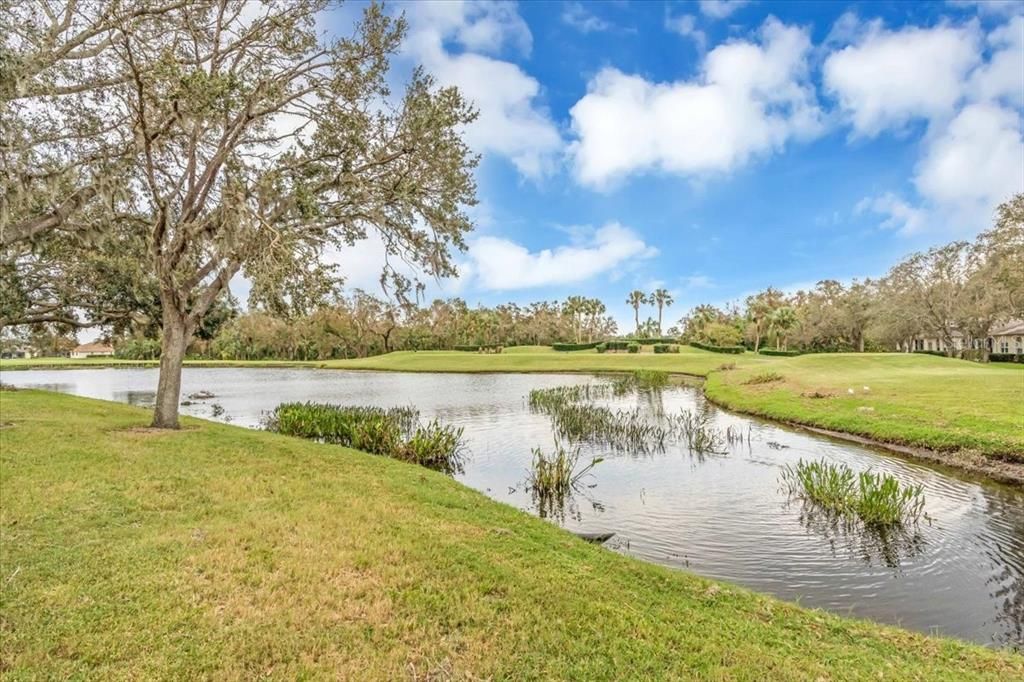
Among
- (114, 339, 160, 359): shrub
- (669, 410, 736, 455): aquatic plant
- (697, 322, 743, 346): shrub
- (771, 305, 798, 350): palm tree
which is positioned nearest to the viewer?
(669, 410, 736, 455): aquatic plant

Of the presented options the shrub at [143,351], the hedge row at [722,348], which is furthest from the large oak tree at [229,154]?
the shrub at [143,351]

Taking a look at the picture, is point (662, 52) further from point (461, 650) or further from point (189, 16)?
point (461, 650)

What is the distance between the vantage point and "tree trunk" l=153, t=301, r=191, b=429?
13.8 meters

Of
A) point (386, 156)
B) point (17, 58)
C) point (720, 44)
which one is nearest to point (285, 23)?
point (386, 156)

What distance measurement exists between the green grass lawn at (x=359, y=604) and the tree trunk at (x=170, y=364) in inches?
201

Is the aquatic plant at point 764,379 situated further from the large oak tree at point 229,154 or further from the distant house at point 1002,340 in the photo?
the distant house at point 1002,340

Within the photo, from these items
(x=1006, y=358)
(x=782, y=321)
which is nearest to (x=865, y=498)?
(x=1006, y=358)

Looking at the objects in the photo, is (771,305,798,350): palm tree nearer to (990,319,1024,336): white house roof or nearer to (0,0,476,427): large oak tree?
(990,319,1024,336): white house roof

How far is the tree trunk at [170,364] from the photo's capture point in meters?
13.8

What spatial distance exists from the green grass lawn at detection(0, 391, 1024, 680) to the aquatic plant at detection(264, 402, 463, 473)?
679cm

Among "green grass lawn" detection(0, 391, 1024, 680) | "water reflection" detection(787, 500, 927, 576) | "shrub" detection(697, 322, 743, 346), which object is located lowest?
"water reflection" detection(787, 500, 927, 576)

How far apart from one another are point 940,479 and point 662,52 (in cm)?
1378

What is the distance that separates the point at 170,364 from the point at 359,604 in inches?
448

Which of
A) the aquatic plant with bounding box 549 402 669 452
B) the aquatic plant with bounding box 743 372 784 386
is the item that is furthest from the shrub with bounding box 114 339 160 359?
the aquatic plant with bounding box 743 372 784 386
